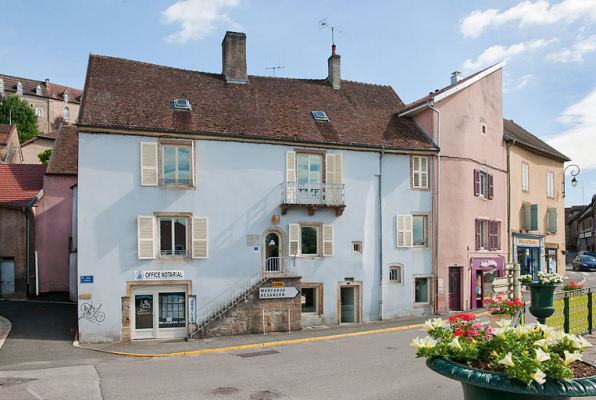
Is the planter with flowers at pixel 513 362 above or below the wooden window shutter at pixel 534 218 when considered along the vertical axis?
below

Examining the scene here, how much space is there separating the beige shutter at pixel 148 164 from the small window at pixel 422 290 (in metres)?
12.2

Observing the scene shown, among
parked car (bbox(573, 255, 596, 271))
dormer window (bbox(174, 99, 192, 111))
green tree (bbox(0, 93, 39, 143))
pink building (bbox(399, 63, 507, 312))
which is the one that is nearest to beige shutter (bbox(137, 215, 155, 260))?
dormer window (bbox(174, 99, 192, 111))

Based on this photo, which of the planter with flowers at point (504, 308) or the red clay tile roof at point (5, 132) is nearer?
the planter with flowers at point (504, 308)

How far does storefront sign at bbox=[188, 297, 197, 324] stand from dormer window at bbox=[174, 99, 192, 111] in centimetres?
743

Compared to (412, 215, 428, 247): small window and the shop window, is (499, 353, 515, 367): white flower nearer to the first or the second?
the shop window

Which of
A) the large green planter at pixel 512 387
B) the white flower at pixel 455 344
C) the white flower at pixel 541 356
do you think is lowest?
the large green planter at pixel 512 387

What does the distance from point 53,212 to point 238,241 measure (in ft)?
45.9

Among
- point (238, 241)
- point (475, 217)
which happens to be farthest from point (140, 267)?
point (475, 217)

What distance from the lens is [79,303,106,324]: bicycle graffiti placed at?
1730 centimetres

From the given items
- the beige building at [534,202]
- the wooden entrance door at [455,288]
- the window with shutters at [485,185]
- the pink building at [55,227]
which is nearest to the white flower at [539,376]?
the wooden entrance door at [455,288]

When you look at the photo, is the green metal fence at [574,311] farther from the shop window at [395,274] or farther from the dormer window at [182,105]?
the dormer window at [182,105]

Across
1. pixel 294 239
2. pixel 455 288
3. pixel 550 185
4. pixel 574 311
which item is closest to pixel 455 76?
pixel 550 185

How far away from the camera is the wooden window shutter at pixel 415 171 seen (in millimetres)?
22656

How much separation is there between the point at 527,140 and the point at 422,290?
13869mm
